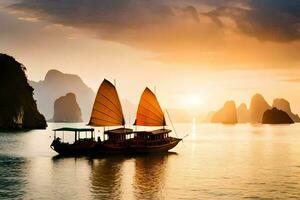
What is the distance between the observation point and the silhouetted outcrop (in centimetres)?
14607

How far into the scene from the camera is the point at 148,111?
241ft

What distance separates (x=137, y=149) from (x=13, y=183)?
29.6 m

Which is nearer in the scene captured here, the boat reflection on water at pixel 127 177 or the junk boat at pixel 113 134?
the boat reflection on water at pixel 127 177

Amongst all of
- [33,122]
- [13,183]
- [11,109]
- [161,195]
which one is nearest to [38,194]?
[13,183]

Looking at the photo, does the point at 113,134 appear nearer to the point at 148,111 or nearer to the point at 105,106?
the point at 105,106

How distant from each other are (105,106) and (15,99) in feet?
296

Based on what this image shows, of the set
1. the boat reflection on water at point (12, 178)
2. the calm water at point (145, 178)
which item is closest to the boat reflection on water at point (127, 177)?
the calm water at point (145, 178)

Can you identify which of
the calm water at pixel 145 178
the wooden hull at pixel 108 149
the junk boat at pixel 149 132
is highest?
the junk boat at pixel 149 132

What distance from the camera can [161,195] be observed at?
117 feet

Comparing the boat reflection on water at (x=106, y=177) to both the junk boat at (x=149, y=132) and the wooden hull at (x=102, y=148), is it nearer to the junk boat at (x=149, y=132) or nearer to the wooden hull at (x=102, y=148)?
the wooden hull at (x=102, y=148)

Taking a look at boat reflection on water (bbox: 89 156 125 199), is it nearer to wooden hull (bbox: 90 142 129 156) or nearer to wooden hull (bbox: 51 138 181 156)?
wooden hull (bbox: 90 142 129 156)

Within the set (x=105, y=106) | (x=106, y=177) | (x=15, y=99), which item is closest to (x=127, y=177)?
(x=106, y=177)

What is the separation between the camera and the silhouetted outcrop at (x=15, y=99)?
14607 cm

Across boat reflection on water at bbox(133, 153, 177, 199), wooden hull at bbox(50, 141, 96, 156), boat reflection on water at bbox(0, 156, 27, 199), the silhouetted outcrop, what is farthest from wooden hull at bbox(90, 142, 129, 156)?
the silhouetted outcrop
